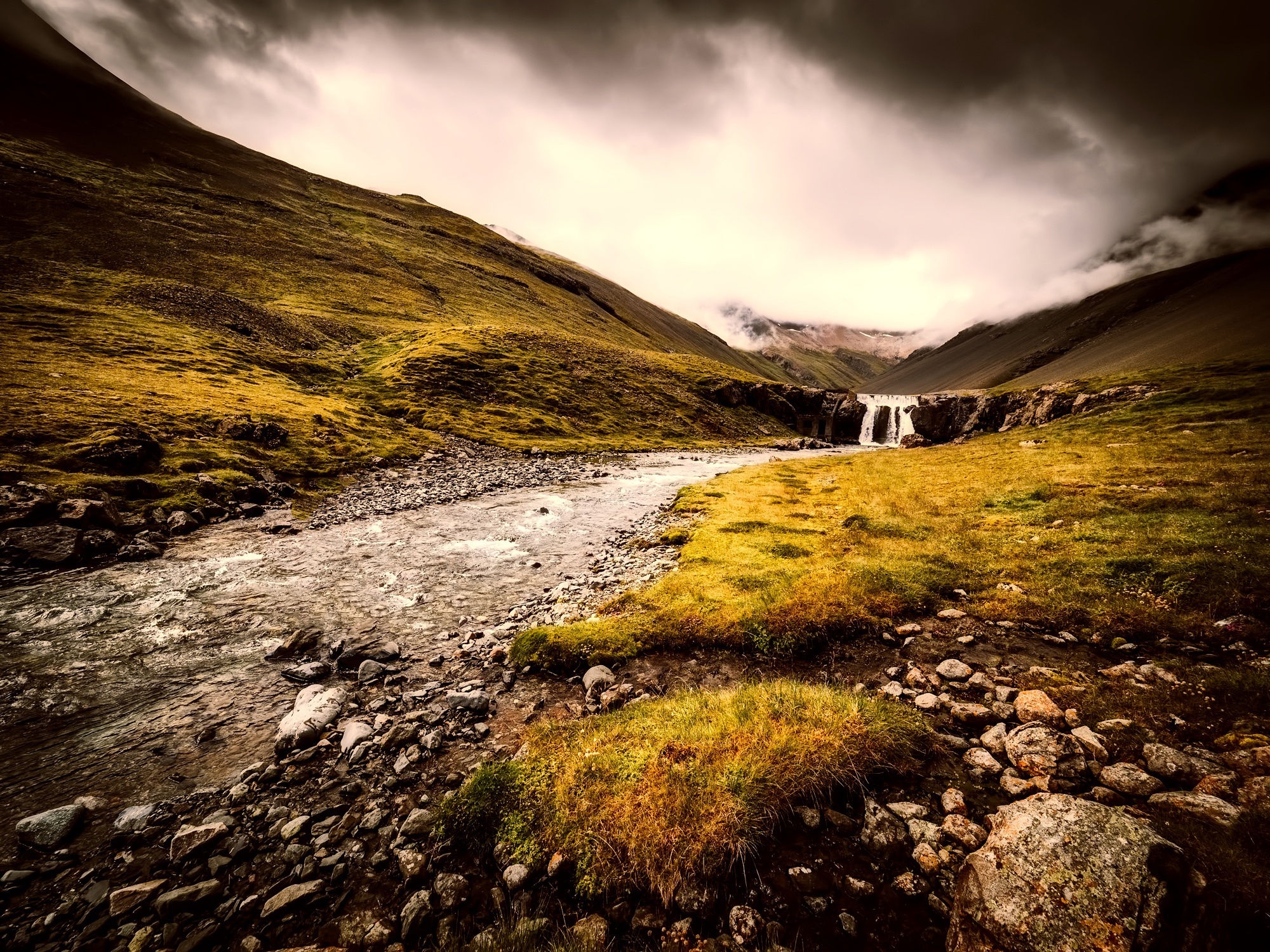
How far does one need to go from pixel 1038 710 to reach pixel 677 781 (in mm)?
5675

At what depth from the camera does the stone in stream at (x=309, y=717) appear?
26.7 ft

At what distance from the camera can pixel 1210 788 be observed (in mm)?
5129

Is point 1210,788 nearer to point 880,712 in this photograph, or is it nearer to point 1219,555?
point 880,712

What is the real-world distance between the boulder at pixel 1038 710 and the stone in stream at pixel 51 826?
13.7 m

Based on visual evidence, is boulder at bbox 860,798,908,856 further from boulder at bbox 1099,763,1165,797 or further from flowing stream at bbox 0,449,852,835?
flowing stream at bbox 0,449,852,835

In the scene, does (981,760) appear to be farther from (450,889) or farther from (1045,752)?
(450,889)

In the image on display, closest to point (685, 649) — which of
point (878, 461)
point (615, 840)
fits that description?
point (615, 840)

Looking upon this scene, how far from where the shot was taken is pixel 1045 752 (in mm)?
6184

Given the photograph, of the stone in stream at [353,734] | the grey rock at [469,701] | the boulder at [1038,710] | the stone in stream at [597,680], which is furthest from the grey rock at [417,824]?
the boulder at [1038,710]

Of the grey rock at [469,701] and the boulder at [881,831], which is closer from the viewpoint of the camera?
the boulder at [881,831]

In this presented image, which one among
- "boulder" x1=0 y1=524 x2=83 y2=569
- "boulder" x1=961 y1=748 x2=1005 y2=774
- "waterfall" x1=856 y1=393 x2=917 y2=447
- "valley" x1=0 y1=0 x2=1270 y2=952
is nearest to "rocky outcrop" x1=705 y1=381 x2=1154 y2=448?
"waterfall" x1=856 y1=393 x2=917 y2=447

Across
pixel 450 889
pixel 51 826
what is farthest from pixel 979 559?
pixel 51 826

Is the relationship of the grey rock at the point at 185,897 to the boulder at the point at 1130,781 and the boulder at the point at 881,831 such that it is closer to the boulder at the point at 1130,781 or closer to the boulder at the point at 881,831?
the boulder at the point at 881,831

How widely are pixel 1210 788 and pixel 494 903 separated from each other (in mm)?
7993
